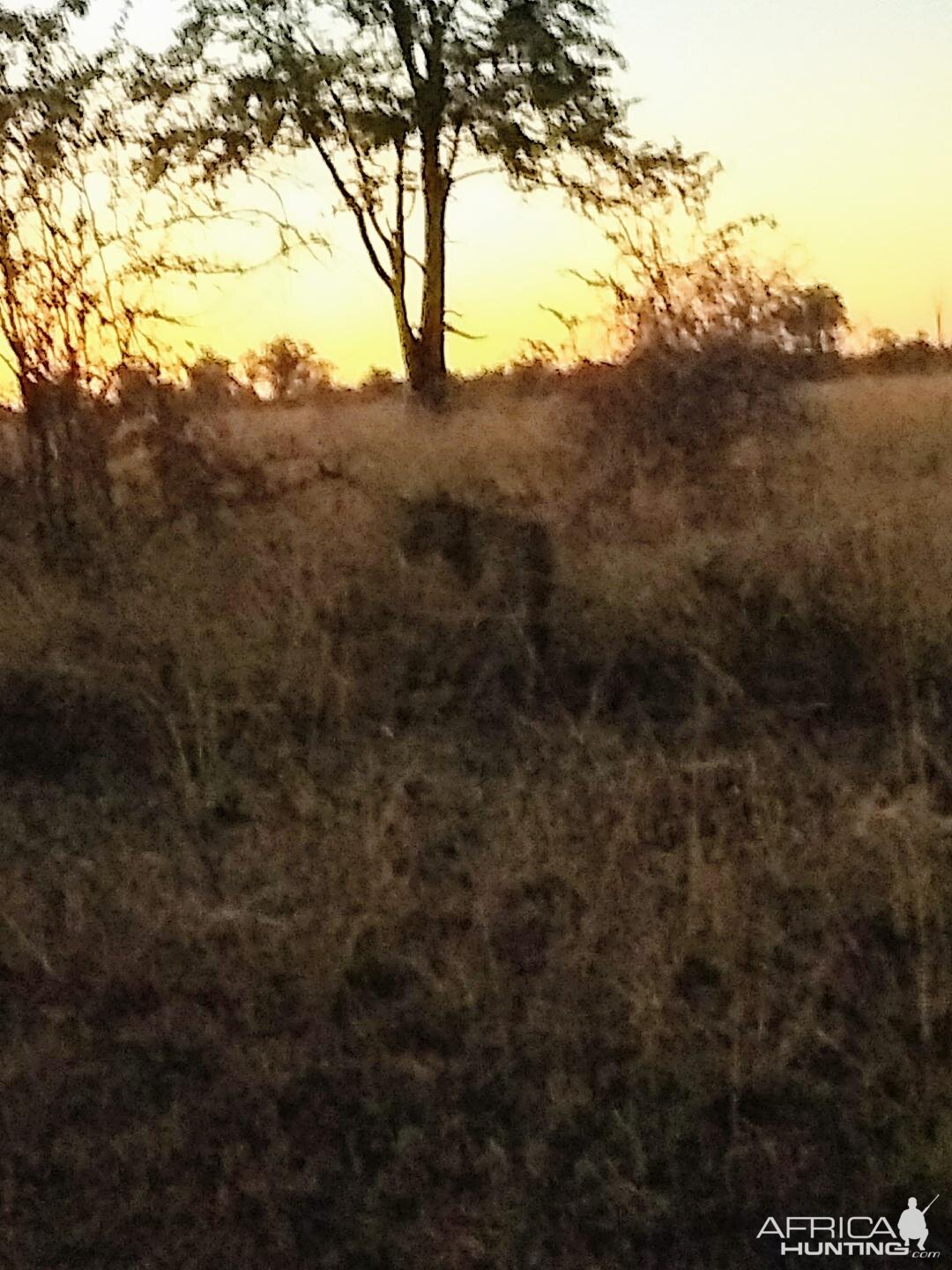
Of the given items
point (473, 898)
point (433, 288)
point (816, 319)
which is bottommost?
point (473, 898)

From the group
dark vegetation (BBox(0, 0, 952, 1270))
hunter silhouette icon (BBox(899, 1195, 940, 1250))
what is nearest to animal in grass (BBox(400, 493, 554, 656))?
dark vegetation (BBox(0, 0, 952, 1270))

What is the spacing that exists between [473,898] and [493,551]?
Answer: 9.40 feet

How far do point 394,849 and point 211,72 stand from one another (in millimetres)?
9165

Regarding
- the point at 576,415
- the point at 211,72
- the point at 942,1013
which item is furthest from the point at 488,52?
the point at 942,1013

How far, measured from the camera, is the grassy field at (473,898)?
102 inches

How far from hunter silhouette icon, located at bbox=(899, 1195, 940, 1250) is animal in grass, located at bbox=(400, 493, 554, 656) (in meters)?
3.09

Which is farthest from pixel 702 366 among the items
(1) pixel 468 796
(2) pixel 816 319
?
(1) pixel 468 796

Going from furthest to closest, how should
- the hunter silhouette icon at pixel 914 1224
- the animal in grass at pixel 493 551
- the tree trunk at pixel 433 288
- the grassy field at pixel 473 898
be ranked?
the tree trunk at pixel 433 288 < the animal in grass at pixel 493 551 < the grassy field at pixel 473 898 < the hunter silhouette icon at pixel 914 1224

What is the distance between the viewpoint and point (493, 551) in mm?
6191

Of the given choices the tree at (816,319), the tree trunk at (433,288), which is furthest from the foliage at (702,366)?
the tree trunk at (433,288)

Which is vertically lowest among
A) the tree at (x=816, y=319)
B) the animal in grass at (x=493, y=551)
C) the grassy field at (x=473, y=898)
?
the grassy field at (x=473, y=898)

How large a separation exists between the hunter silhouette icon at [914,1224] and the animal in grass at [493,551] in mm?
3091

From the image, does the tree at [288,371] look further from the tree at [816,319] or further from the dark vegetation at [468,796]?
the tree at [816,319]

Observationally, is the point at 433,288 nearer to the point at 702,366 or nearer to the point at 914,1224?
the point at 702,366
